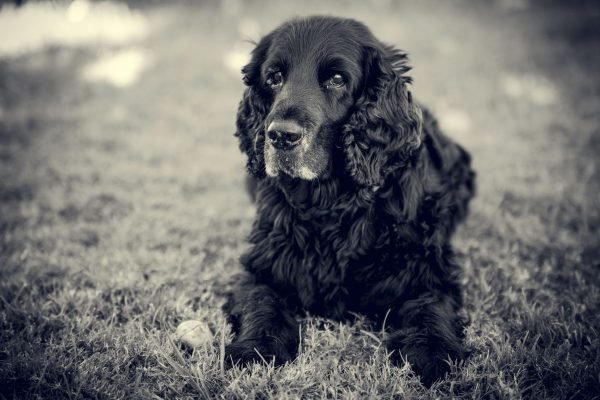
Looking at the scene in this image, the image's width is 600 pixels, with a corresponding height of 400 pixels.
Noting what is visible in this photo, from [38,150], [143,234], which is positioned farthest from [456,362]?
[38,150]

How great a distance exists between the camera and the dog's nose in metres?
2.28

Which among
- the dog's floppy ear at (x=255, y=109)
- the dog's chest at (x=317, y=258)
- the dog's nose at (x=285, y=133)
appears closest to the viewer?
the dog's nose at (x=285, y=133)

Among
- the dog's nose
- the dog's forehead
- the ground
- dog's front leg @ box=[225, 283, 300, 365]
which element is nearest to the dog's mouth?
the dog's nose

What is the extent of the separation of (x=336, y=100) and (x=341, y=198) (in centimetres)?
54

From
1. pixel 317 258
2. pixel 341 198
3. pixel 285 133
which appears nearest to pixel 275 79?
pixel 285 133

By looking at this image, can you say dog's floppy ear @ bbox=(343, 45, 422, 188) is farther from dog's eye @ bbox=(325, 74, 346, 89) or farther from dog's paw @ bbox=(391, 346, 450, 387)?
dog's paw @ bbox=(391, 346, 450, 387)

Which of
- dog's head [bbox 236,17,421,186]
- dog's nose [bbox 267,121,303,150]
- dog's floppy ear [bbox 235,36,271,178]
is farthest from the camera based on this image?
dog's floppy ear [bbox 235,36,271,178]

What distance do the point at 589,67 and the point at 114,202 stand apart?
24.0 feet

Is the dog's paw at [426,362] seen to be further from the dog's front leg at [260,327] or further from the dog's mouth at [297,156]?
the dog's mouth at [297,156]

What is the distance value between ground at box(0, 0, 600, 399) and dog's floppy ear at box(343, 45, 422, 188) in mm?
872

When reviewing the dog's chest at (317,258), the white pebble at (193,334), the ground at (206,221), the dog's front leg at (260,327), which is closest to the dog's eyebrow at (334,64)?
the dog's chest at (317,258)

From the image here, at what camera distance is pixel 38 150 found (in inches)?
196

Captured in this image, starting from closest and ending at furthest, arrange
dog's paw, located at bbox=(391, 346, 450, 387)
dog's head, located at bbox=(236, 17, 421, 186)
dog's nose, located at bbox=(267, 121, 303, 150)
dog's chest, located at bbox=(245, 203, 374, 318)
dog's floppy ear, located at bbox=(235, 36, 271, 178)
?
1. dog's paw, located at bbox=(391, 346, 450, 387)
2. dog's nose, located at bbox=(267, 121, 303, 150)
3. dog's head, located at bbox=(236, 17, 421, 186)
4. dog's chest, located at bbox=(245, 203, 374, 318)
5. dog's floppy ear, located at bbox=(235, 36, 271, 178)

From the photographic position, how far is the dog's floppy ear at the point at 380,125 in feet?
8.23
